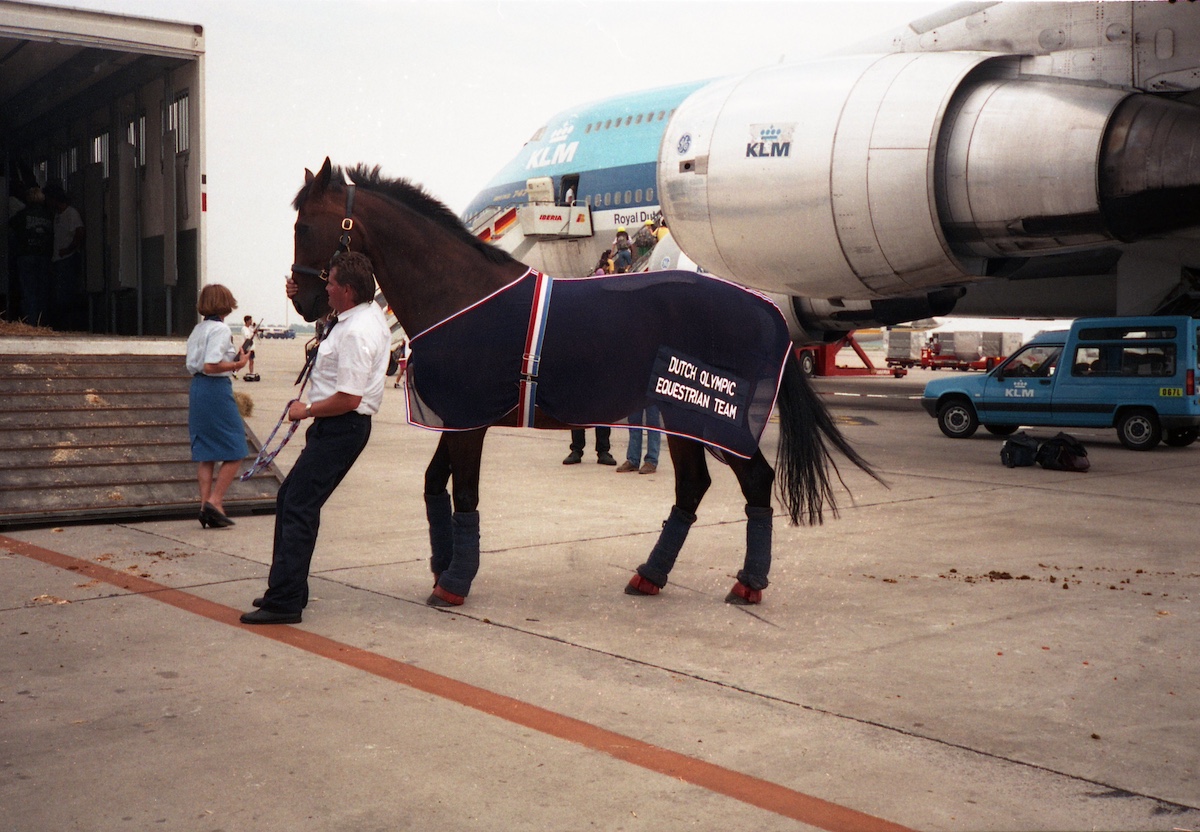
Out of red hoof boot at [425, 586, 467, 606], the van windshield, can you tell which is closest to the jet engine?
the van windshield

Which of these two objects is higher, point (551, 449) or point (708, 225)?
point (708, 225)

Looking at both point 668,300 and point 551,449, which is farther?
point 551,449

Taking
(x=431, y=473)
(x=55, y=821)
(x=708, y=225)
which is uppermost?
(x=708, y=225)

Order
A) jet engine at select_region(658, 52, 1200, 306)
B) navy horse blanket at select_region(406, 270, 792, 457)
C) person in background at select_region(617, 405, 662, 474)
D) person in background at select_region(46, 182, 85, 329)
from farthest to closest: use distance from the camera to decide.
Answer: person in background at select_region(46, 182, 85, 329), person in background at select_region(617, 405, 662, 474), jet engine at select_region(658, 52, 1200, 306), navy horse blanket at select_region(406, 270, 792, 457)

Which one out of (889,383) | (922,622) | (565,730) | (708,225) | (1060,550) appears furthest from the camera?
(889,383)

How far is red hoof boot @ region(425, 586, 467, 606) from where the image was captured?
5.35 m

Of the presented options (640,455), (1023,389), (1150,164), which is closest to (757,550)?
(640,455)

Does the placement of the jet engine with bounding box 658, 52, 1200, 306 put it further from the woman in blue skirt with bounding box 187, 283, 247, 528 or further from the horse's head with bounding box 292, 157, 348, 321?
the horse's head with bounding box 292, 157, 348, 321

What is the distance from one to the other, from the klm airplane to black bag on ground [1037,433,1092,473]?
212 centimetres

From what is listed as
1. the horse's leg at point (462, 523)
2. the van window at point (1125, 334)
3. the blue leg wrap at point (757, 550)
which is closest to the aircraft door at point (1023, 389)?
the van window at point (1125, 334)

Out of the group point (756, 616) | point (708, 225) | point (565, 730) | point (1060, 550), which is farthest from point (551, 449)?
point (565, 730)

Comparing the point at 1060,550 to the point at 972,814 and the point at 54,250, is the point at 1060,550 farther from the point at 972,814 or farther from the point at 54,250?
the point at 54,250

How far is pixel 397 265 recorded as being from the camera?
5.48 meters

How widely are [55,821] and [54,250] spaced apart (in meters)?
12.7
